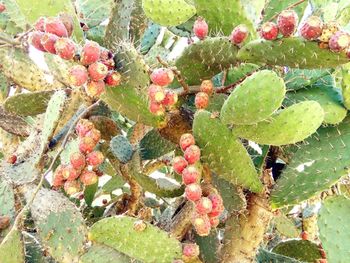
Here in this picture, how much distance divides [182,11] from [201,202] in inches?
18.3

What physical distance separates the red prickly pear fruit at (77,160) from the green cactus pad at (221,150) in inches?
12.1

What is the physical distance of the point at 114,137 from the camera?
161 centimetres

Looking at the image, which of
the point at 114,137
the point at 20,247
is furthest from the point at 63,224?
the point at 114,137

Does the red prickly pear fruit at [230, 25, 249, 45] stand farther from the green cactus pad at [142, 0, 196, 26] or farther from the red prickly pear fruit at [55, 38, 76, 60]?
the red prickly pear fruit at [55, 38, 76, 60]

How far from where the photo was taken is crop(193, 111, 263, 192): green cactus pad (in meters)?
1.28

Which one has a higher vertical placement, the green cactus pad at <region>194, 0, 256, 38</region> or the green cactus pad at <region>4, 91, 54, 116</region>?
the green cactus pad at <region>194, 0, 256, 38</region>

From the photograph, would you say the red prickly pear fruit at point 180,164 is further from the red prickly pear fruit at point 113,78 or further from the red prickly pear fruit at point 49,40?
the red prickly pear fruit at point 49,40

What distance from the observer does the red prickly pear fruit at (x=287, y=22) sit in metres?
1.13

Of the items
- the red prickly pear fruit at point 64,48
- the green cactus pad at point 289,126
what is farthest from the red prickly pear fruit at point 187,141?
the red prickly pear fruit at point 64,48

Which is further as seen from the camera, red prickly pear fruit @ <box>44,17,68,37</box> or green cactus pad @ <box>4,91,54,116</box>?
green cactus pad @ <box>4,91,54,116</box>

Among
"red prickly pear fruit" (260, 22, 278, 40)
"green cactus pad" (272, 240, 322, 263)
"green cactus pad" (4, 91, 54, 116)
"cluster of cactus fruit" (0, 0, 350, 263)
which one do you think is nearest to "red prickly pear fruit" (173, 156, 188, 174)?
"cluster of cactus fruit" (0, 0, 350, 263)

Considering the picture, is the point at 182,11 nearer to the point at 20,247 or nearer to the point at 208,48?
the point at 208,48

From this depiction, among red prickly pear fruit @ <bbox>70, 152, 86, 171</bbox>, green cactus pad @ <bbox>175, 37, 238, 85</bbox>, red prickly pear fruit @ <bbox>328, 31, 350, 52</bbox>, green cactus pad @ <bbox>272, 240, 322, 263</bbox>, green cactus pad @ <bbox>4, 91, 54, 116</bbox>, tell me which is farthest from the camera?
green cactus pad @ <bbox>272, 240, 322, 263</bbox>

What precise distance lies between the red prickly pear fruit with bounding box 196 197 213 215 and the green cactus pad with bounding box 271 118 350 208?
24 cm
